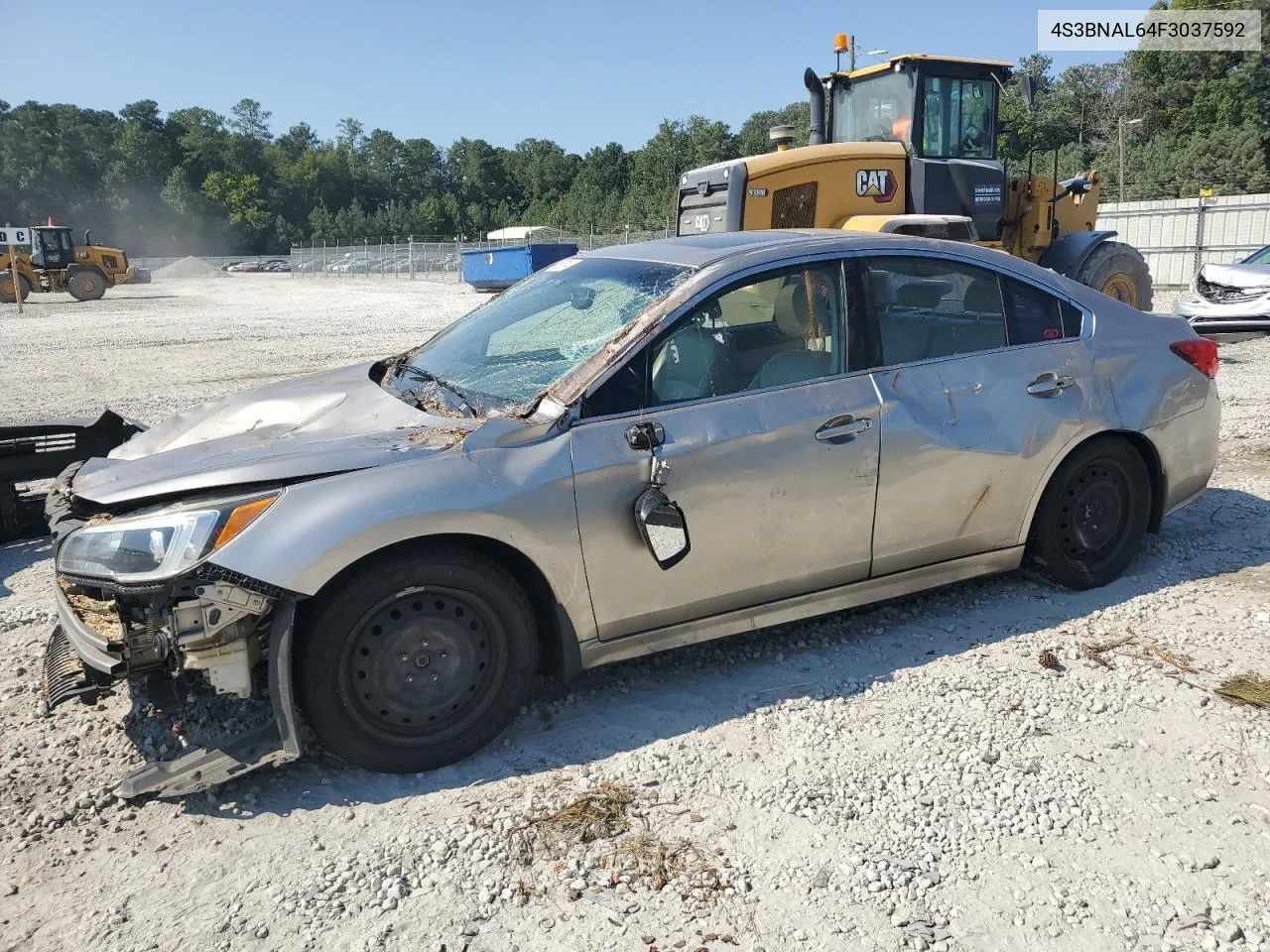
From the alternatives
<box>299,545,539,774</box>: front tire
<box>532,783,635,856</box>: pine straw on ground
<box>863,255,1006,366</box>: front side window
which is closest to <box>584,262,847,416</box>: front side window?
<box>863,255,1006,366</box>: front side window

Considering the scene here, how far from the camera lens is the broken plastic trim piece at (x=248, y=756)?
2.96 metres

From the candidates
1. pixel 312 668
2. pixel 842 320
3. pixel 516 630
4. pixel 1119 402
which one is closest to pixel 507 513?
pixel 516 630

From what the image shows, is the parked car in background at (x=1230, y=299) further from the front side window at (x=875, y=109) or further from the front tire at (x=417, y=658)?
the front tire at (x=417, y=658)

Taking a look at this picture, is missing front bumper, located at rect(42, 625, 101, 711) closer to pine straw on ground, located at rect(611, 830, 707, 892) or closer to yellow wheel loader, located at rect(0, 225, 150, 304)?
pine straw on ground, located at rect(611, 830, 707, 892)

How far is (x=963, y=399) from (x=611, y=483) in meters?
1.63

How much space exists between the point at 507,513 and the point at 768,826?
1.26 meters

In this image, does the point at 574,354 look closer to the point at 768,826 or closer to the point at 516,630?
the point at 516,630

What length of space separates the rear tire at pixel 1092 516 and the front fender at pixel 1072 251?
24.5 ft

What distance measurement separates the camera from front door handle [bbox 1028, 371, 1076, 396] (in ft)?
13.9

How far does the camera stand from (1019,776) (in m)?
3.15

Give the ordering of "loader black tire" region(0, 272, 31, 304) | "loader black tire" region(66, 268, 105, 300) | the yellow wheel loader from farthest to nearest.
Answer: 1. "loader black tire" region(66, 268, 105, 300)
2. the yellow wheel loader
3. "loader black tire" region(0, 272, 31, 304)

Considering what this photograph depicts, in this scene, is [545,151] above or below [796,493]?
above

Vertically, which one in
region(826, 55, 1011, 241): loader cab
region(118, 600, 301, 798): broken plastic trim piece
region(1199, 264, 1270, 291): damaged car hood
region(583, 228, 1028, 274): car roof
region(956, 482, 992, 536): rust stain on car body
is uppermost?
region(826, 55, 1011, 241): loader cab

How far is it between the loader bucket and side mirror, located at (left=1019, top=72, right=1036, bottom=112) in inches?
338
